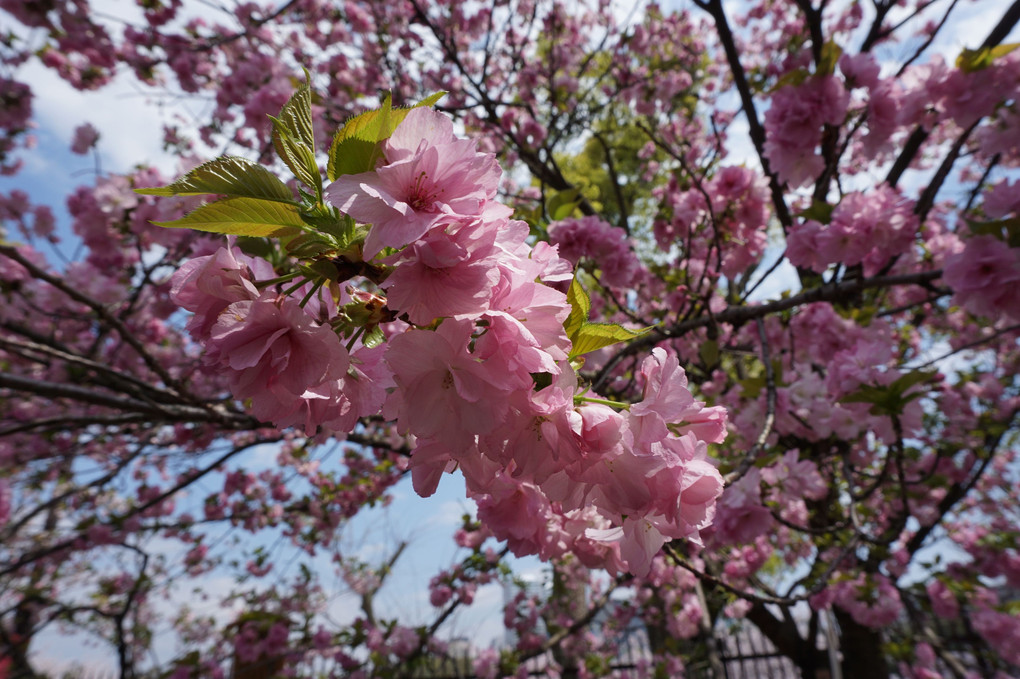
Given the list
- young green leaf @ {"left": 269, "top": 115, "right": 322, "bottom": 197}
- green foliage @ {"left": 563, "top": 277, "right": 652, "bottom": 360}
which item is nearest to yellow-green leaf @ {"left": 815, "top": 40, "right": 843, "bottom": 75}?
green foliage @ {"left": 563, "top": 277, "right": 652, "bottom": 360}

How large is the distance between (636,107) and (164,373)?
506 centimetres

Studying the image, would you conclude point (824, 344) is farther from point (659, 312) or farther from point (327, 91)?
point (327, 91)

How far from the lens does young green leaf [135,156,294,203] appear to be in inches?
24.8

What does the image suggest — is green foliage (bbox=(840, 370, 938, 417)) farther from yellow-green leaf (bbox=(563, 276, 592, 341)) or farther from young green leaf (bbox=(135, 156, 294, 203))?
young green leaf (bbox=(135, 156, 294, 203))

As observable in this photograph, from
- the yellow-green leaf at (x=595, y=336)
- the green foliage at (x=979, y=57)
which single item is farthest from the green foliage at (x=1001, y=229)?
the yellow-green leaf at (x=595, y=336)

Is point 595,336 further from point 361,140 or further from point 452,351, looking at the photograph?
point 361,140

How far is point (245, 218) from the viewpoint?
66cm

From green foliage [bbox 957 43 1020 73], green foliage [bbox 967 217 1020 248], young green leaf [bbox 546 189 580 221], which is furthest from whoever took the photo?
green foliage [bbox 957 43 1020 73]

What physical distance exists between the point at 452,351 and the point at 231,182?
365 mm

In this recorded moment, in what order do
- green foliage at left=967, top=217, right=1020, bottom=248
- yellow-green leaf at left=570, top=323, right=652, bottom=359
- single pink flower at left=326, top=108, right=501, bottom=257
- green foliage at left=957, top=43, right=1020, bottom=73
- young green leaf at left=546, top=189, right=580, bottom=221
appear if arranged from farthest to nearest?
1. green foliage at left=957, top=43, right=1020, bottom=73
2. young green leaf at left=546, top=189, right=580, bottom=221
3. green foliage at left=967, top=217, right=1020, bottom=248
4. yellow-green leaf at left=570, top=323, right=652, bottom=359
5. single pink flower at left=326, top=108, right=501, bottom=257

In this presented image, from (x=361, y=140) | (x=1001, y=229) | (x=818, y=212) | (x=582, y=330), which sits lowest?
(x=582, y=330)

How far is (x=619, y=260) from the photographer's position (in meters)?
2.13

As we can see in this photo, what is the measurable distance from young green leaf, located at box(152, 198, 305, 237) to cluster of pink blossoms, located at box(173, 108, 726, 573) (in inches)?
1.6

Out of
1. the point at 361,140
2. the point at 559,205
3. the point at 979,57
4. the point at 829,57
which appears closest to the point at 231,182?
the point at 361,140
